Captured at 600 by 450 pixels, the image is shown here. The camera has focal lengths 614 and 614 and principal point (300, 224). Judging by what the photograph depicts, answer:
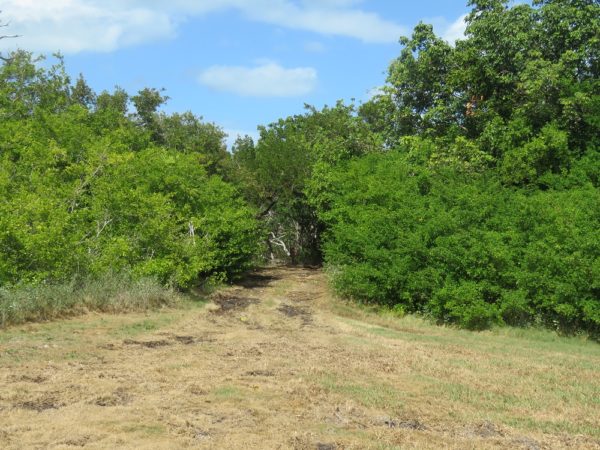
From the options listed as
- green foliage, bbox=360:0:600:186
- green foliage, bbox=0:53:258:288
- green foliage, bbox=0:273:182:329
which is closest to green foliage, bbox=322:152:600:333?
green foliage, bbox=360:0:600:186

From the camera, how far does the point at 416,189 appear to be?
20.8 meters

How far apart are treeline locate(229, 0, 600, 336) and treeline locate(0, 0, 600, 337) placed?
6cm

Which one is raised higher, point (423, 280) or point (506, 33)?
point (506, 33)

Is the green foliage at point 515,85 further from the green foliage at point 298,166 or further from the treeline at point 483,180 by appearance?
the green foliage at point 298,166

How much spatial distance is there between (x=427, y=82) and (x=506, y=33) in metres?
3.90

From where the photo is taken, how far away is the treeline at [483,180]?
16469 millimetres

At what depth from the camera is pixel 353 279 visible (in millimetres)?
20109

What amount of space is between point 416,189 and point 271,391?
13793mm

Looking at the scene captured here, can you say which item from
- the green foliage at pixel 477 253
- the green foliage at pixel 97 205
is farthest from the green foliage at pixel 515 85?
the green foliage at pixel 97 205

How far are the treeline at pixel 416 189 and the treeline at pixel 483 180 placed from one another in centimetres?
6

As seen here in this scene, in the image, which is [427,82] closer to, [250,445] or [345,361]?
[345,361]

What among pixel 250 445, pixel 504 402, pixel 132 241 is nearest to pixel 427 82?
pixel 132 241

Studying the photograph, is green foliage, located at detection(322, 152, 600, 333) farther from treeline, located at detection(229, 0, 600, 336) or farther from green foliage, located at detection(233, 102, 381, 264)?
green foliage, located at detection(233, 102, 381, 264)

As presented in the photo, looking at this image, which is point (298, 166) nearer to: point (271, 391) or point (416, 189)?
point (416, 189)
